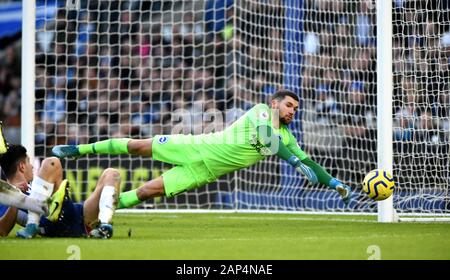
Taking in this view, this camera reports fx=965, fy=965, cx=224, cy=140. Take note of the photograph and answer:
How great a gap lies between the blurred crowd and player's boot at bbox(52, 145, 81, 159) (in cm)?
419

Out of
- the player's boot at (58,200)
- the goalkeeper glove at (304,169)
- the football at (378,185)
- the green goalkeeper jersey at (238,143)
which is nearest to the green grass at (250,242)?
the player's boot at (58,200)

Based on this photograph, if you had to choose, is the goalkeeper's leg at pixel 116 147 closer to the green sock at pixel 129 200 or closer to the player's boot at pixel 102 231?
the green sock at pixel 129 200

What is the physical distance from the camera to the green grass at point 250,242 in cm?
674

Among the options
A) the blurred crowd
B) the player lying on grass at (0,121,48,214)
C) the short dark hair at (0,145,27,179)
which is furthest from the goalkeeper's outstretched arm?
the player lying on grass at (0,121,48,214)

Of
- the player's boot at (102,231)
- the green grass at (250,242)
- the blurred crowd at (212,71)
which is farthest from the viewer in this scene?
the blurred crowd at (212,71)

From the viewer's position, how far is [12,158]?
7.92 m

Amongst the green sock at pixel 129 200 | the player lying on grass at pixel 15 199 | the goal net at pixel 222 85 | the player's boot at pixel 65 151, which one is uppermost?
the goal net at pixel 222 85

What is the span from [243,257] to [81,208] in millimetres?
1881

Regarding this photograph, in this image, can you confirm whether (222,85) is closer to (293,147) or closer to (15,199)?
(293,147)

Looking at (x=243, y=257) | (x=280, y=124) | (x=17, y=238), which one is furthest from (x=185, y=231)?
(x=243, y=257)

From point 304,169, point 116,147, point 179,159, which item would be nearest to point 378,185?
point 304,169

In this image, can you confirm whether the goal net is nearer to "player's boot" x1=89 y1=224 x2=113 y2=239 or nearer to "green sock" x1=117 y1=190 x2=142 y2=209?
"green sock" x1=117 y1=190 x2=142 y2=209

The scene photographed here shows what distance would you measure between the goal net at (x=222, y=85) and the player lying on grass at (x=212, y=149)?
2.87 meters

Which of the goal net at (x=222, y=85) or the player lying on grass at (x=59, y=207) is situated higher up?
the goal net at (x=222, y=85)
